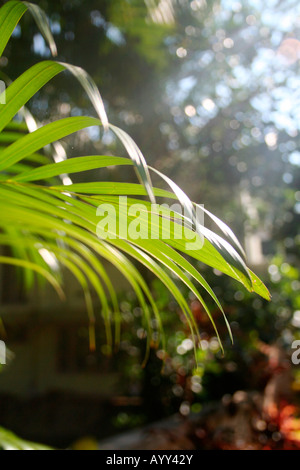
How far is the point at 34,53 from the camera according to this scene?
221 centimetres

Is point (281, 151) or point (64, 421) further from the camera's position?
point (64, 421)

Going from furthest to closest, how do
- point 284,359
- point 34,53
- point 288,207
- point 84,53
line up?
1. point 288,207
2. point 284,359
3. point 84,53
4. point 34,53

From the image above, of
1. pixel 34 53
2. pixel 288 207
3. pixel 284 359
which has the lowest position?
pixel 284 359

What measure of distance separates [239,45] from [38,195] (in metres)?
2.75

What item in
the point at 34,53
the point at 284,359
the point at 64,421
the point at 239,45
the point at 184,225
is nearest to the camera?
the point at 184,225

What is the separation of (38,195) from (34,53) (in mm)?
2060

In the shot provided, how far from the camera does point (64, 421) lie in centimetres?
438

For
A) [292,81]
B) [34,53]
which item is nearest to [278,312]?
[292,81]

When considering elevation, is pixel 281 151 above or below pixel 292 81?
below

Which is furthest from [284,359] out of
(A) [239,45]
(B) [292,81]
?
(A) [239,45]

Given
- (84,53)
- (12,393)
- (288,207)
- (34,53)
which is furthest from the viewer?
(12,393)

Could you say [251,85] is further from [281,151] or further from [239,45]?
[281,151]

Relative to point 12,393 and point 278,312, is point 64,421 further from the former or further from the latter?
point 278,312

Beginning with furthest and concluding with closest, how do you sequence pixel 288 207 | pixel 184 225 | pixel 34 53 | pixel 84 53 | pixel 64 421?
pixel 64 421 < pixel 288 207 < pixel 84 53 < pixel 34 53 < pixel 184 225
